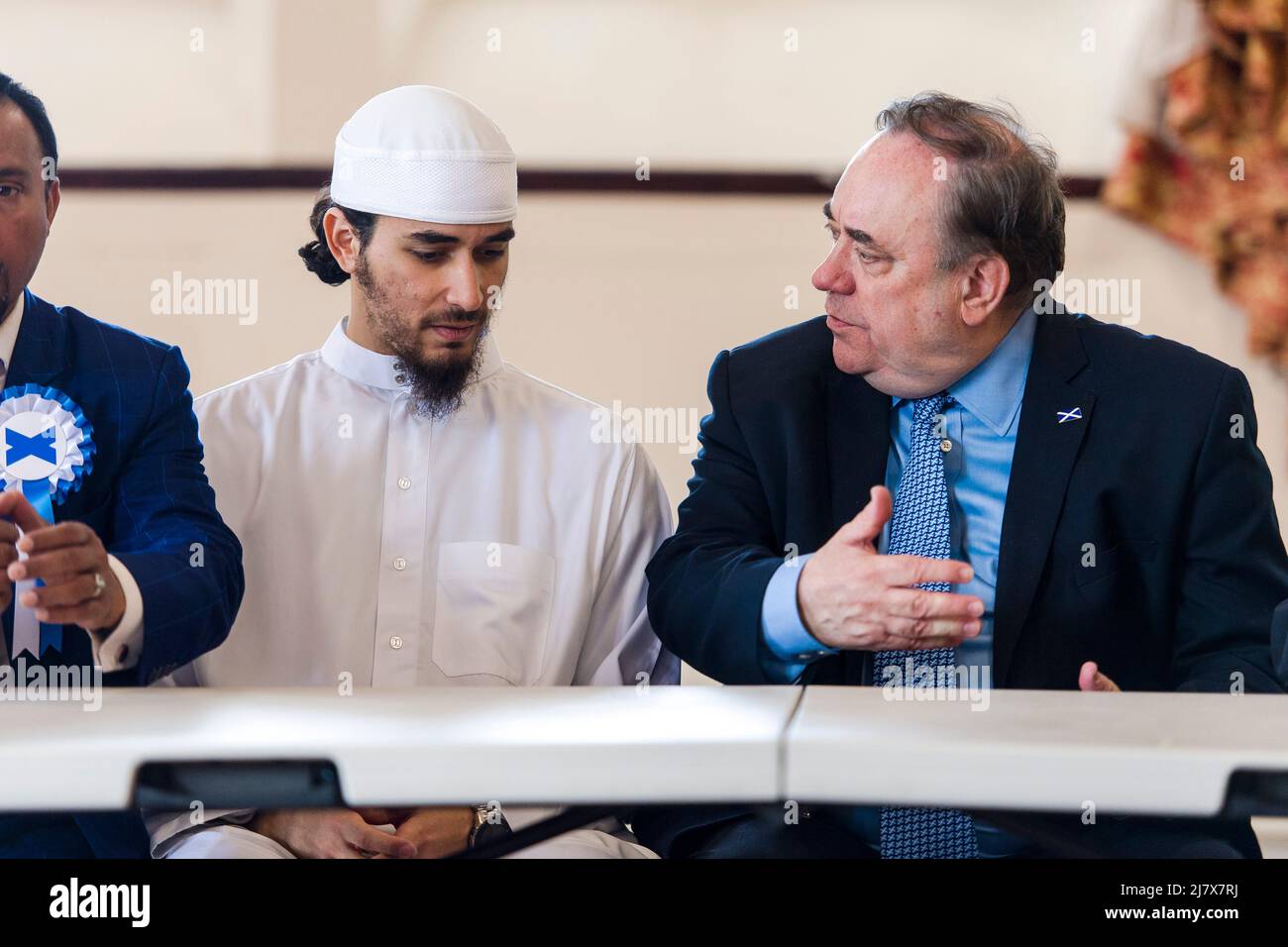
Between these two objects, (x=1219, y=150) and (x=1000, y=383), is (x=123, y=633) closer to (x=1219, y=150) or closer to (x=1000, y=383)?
(x=1000, y=383)

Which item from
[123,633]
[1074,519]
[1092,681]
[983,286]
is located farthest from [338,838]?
[983,286]

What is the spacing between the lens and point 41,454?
2.17 meters

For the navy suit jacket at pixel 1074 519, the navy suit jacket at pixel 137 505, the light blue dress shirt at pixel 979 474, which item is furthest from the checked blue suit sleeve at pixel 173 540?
the light blue dress shirt at pixel 979 474

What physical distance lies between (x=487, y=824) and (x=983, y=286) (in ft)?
3.83

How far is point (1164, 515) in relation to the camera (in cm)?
217

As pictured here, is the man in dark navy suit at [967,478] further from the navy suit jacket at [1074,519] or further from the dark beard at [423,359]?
the dark beard at [423,359]

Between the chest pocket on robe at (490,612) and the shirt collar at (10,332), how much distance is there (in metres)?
0.76

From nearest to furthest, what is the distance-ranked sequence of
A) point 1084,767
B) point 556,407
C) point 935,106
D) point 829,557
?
point 1084,767 → point 829,557 → point 935,106 → point 556,407

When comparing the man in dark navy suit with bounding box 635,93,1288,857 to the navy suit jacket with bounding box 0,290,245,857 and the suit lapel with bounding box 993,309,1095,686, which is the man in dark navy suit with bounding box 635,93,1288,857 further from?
the navy suit jacket with bounding box 0,290,245,857

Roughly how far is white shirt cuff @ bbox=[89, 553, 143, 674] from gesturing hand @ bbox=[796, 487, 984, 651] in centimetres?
91

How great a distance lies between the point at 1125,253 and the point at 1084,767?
131 inches

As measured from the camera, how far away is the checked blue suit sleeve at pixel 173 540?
6.54 ft

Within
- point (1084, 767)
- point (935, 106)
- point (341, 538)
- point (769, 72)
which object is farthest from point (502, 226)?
point (769, 72)
